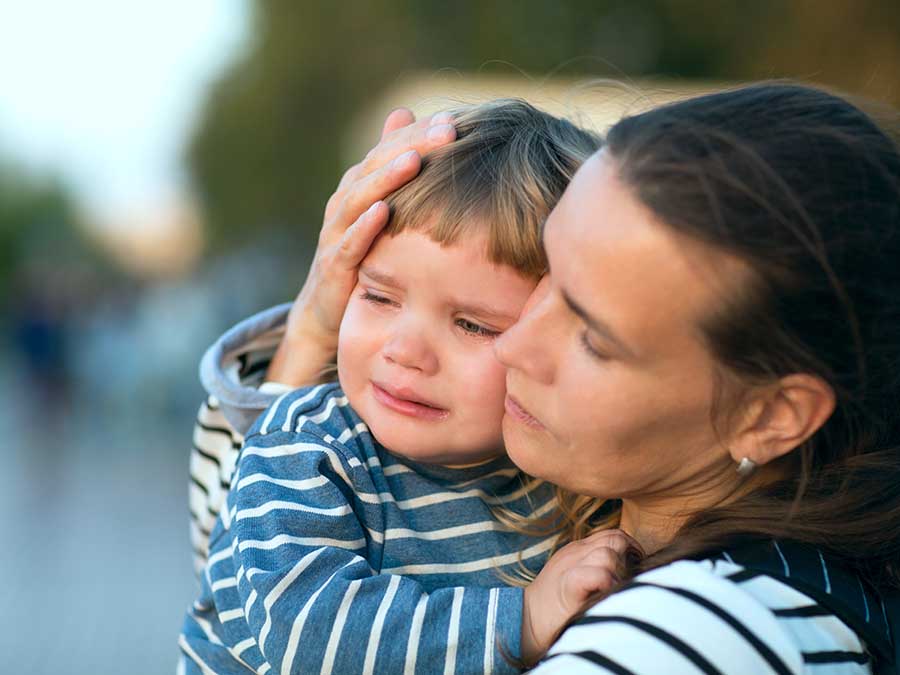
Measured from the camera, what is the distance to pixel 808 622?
57.2 inches

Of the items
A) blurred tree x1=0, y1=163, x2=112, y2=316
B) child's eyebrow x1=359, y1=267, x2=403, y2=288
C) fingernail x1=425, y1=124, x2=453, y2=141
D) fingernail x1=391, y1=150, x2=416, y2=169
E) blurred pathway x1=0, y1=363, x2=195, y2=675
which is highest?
fingernail x1=425, y1=124, x2=453, y2=141

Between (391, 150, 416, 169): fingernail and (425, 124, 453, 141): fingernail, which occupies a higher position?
(425, 124, 453, 141): fingernail

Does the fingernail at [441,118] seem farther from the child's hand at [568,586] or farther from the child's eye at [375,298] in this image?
the child's hand at [568,586]

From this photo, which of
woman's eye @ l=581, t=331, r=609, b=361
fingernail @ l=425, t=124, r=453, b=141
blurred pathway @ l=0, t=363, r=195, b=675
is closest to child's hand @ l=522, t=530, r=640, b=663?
woman's eye @ l=581, t=331, r=609, b=361

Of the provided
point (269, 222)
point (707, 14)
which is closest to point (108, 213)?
point (269, 222)

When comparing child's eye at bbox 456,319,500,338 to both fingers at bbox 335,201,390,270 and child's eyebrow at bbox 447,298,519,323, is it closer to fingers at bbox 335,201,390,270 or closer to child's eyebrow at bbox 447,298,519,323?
child's eyebrow at bbox 447,298,519,323

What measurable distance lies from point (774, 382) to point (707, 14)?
11941mm

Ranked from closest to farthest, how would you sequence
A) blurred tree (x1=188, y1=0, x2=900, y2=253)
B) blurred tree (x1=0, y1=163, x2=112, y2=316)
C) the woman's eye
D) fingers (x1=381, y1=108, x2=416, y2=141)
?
the woman's eye → fingers (x1=381, y1=108, x2=416, y2=141) → blurred tree (x1=188, y1=0, x2=900, y2=253) → blurred tree (x1=0, y1=163, x2=112, y2=316)

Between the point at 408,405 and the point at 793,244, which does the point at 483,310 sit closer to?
the point at 408,405

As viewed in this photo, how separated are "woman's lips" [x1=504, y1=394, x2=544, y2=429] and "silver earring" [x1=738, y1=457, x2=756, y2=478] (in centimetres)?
33

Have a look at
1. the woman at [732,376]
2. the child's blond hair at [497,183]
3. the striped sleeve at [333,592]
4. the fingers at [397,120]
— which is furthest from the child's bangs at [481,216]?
the striped sleeve at [333,592]

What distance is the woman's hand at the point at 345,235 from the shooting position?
6.81 ft

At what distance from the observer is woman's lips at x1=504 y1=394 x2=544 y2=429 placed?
1.71 meters

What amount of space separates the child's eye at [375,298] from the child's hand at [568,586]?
2.06 feet
